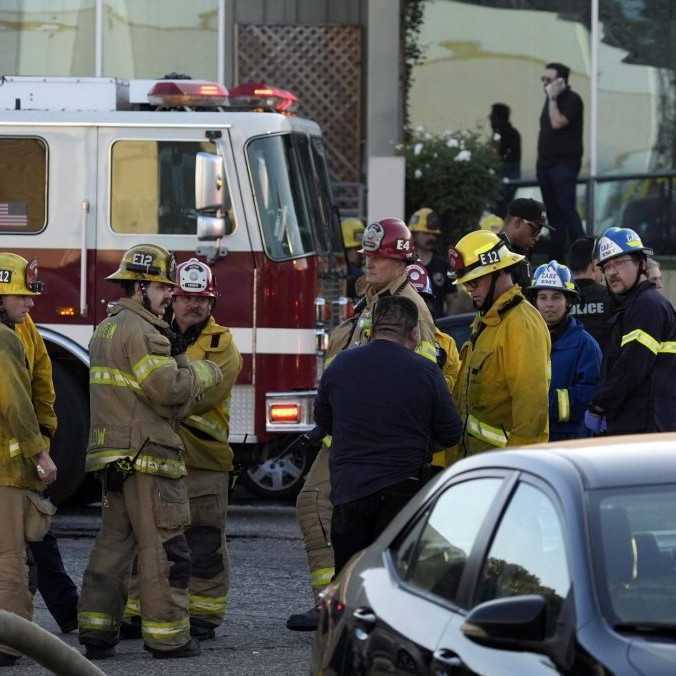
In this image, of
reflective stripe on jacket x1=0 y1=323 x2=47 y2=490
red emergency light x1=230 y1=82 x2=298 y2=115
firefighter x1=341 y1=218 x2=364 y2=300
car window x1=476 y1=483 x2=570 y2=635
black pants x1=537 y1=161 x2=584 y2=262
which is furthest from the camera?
black pants x1=537 y1=161 x2=584 y2=262

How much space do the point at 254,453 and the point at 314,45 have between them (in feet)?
27.9

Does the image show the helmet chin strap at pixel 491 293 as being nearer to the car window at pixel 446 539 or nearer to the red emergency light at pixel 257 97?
the car window at pixel 446 539

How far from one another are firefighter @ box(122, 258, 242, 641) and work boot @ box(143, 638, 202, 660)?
41 centimetres

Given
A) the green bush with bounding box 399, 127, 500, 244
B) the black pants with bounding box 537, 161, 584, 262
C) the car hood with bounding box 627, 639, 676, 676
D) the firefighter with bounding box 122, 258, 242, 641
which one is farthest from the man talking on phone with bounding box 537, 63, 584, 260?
the car hood with bounding box 627, 639, 676, 676

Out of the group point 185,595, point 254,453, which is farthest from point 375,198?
point 185,595

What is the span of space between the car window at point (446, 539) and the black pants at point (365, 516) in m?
2.01

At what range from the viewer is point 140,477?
7.82m

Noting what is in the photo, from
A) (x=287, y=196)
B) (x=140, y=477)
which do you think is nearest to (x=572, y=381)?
(x=140, y=477)

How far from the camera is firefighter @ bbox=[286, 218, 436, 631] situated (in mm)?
7992

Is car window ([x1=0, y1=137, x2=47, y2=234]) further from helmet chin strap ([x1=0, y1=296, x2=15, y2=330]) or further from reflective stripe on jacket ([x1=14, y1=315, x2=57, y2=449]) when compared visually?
helmet chin strap ([x1=0, y1=296, x2=15, y2=330])

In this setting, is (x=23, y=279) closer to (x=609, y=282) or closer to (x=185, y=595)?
(x=185, y=595)

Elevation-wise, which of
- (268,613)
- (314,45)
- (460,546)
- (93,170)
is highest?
(314,45)

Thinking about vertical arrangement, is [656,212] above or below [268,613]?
above

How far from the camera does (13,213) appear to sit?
39.3 ft
